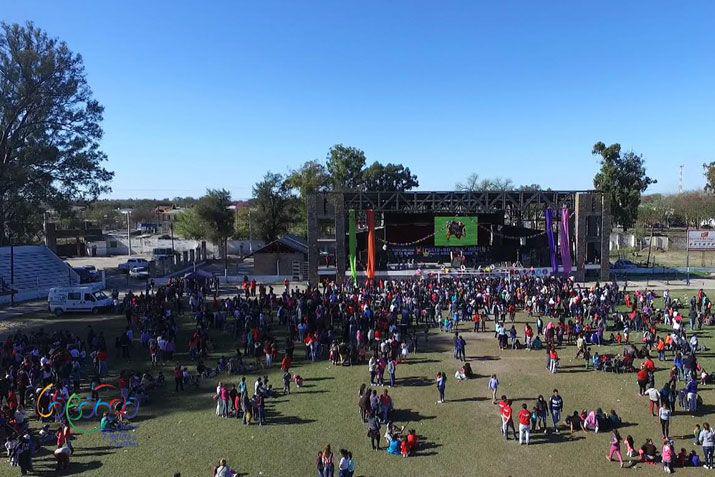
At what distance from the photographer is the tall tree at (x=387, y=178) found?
7469 centimetres

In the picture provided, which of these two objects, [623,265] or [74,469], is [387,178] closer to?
[623,265]

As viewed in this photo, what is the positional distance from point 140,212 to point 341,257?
332 feet

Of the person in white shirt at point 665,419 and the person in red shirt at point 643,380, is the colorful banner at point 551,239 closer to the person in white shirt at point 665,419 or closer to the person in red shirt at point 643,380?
the person in red shirt at point 643,380

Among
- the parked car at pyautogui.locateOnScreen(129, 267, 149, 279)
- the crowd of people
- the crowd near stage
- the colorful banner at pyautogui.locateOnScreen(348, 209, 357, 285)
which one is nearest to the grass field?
the crowd of people

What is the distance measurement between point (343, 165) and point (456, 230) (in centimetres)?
3076

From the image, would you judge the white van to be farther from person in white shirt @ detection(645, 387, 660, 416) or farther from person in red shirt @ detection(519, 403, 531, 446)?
person in white shirt @ detection(645, 387, 660, 416)

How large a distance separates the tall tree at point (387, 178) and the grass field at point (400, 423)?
5551 centimetres

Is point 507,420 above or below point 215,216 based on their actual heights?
below

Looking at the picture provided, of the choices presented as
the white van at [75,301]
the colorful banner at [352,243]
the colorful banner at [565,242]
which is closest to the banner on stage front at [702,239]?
the colorful banner at [565,242]

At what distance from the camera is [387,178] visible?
77438 mm

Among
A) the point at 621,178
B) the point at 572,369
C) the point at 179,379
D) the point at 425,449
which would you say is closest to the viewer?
the point at 425,449

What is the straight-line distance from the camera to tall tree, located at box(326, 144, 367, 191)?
7131cm

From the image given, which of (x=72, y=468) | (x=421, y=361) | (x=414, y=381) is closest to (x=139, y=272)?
(x=421, y=361)

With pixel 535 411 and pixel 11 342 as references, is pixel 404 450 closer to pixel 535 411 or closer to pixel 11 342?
pixel 535 411
